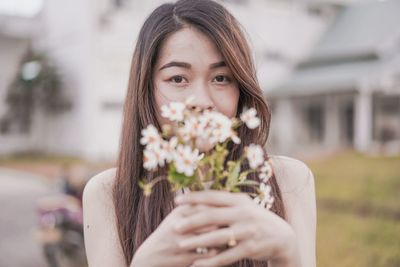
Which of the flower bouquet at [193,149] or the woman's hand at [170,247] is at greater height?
the flower bouquet at [193,149]

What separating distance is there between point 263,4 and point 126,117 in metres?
16.5

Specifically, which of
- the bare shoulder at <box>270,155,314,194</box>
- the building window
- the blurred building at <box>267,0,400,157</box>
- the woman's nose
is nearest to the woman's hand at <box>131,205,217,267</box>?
the woman's nose

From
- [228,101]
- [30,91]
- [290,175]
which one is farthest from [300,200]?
[30,91]

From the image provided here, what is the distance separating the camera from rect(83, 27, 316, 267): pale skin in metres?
0.90

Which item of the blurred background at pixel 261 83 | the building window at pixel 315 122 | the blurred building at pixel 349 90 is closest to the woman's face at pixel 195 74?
the blurred background at pixel 261 83

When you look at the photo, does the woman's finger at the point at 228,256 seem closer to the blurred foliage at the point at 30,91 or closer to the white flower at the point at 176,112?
the white flower at the point at 176,112

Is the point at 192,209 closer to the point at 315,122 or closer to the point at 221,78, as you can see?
the point at 221,78

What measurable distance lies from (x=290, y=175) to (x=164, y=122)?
397mm

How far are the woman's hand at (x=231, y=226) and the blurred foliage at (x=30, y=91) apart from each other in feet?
44.4

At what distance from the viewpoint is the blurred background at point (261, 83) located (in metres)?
10.2

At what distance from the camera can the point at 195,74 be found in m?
1.18

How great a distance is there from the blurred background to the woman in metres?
5.99

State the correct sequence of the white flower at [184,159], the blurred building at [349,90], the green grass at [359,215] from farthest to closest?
the blurred building at [349,90], the green grass at [359,215], the white flower at [184,159]

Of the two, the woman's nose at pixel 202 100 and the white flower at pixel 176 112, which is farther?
the woman's nose at pixel 202 100
